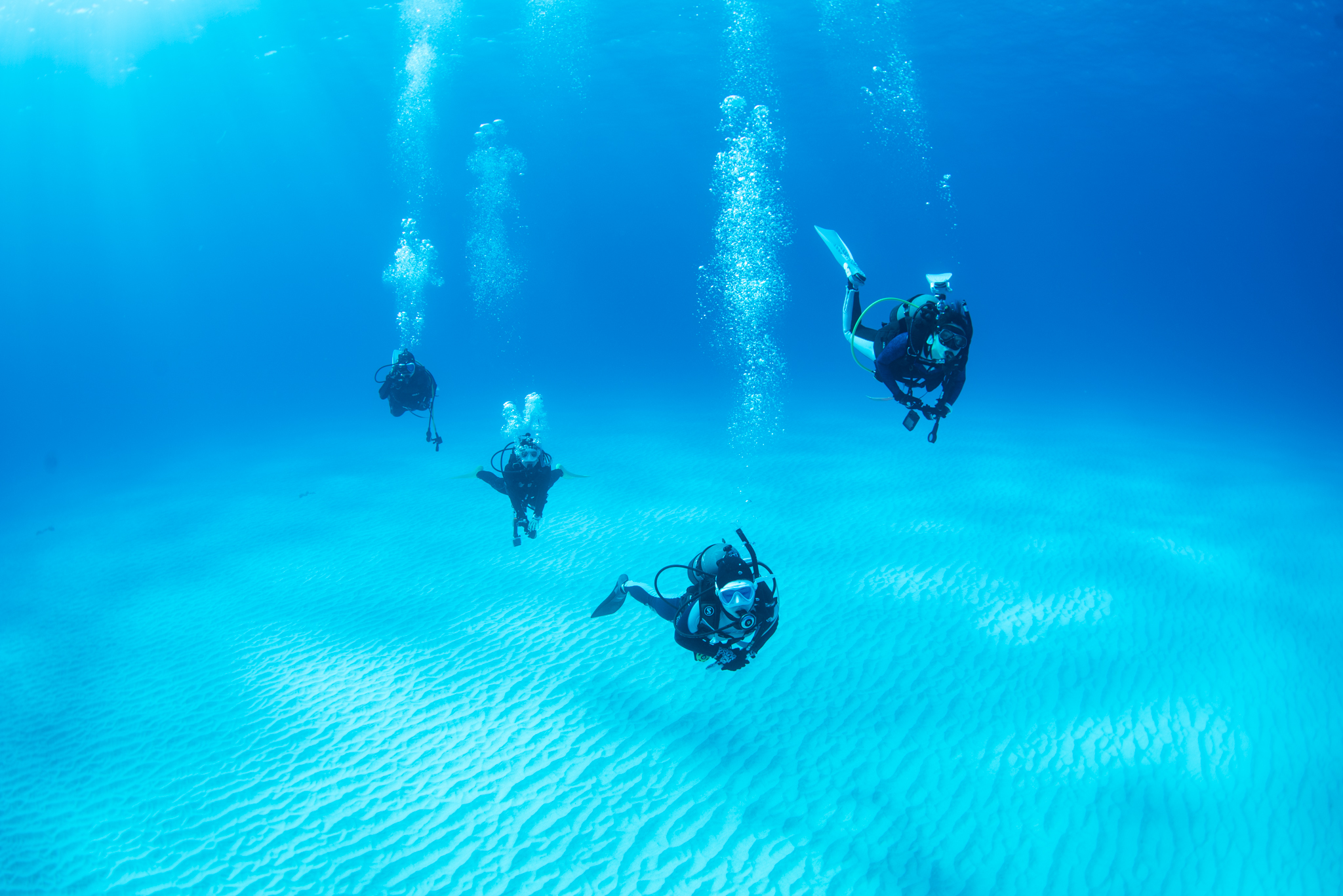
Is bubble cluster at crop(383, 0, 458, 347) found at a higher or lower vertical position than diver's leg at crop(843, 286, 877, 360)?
higher

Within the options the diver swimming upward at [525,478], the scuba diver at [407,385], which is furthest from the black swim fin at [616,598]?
the scuba diver at [407,385]

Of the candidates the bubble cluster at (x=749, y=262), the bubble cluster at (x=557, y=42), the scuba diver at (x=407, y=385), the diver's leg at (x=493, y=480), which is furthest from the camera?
the bubble cluster at (x=749, y=262)

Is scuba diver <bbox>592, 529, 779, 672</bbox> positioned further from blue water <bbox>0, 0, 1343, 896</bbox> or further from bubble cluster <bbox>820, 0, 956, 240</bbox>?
bubble cluster <bbox>820, 0, 956, 240</bbox>

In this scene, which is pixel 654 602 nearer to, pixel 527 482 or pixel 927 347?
pixel 527 482

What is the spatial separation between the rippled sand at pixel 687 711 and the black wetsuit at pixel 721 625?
2.55 m

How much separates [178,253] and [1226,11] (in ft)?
385

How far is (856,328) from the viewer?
542cm

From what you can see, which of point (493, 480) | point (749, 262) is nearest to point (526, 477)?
point (493, 480)

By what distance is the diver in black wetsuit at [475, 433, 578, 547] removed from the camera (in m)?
8.64

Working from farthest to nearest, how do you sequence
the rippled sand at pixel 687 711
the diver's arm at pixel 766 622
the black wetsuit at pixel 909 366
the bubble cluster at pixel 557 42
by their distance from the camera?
the bubble cluster at pixel 557 42 < the rippled sand at pixel 687 711 < the diver's arm at pixel 766 622 < the black wetsuit at pixel 909 366

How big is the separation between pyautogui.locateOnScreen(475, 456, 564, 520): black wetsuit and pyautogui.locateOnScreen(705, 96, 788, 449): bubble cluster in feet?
41.4

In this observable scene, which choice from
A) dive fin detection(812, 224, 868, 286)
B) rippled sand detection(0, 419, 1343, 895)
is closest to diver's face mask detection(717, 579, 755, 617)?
dive fin detection(812, 224, 868, 286)

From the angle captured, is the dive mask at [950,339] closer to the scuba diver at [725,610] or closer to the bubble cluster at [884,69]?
the scuba diver at [725,610]

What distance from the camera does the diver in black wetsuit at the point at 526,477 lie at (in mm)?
8641
